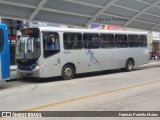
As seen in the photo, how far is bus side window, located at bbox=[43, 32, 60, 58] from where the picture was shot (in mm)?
15930

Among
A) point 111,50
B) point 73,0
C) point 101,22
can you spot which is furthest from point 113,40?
point 101,22

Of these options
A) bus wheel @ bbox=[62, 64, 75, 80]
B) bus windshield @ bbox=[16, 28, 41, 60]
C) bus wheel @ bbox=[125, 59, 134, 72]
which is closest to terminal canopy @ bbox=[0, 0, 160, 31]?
bus windshield @ bbox=[16, 28, 41, 60]

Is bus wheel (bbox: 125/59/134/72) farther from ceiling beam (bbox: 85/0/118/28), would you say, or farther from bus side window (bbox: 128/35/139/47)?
ceiling beam (bbox: 85/0/118/28)

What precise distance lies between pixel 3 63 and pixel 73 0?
30.1ft

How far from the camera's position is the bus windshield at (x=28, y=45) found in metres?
15.9

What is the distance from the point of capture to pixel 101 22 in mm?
26016

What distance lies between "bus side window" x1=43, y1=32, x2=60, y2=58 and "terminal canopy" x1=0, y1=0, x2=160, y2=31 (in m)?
3.99

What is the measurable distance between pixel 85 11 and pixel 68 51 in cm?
727

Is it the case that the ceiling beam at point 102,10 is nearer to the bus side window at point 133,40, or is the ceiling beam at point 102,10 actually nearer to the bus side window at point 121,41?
the bus side window at point 133,40

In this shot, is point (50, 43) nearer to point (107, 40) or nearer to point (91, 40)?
point (91, 40)

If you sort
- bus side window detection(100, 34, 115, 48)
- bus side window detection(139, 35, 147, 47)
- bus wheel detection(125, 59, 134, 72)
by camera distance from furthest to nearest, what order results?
bus side window detection(139, 35, 147, 47), bus wheel detection(125, 59, 134, 72), bus side window detection(100, 34, 115, 48)

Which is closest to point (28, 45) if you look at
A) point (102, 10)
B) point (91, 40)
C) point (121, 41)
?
point (91, 40)

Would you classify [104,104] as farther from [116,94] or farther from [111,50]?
[111,50]

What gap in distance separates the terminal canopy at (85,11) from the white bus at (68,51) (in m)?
3.39
